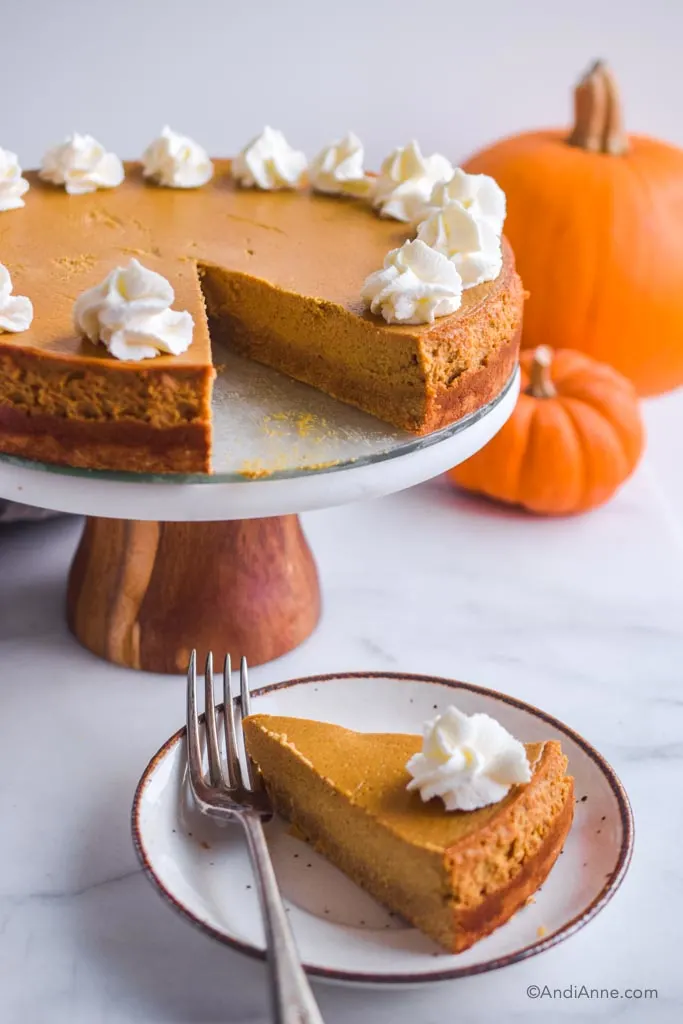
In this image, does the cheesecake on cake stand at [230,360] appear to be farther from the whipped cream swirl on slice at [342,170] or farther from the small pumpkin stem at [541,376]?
the small pumpkin stem at [541,376]

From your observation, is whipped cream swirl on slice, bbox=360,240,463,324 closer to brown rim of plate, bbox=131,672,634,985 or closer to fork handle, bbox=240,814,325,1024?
brown rim of plate, bbox=131,672,634,985

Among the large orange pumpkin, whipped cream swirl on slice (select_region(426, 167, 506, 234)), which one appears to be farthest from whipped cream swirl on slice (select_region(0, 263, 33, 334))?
the large orange pumpkin

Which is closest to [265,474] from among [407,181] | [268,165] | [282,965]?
[282,965]

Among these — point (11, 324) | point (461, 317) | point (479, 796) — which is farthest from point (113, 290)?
point (479, 796)

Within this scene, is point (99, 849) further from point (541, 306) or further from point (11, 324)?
point (541, 306)

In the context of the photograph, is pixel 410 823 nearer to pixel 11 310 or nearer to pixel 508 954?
pixel 508 954

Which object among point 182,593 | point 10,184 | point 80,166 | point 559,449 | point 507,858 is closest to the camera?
point 507,858
